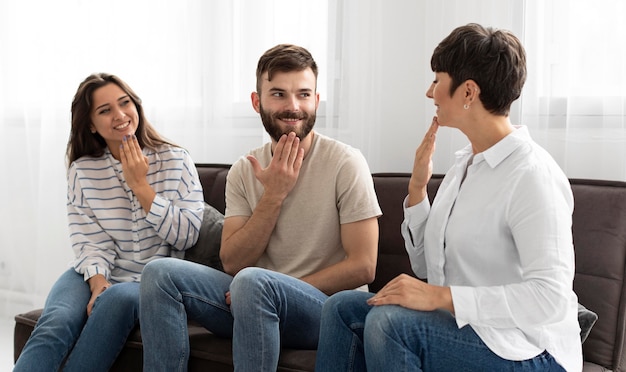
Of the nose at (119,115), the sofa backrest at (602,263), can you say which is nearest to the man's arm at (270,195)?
the nose at (119,115)

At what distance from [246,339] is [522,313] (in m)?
0.68

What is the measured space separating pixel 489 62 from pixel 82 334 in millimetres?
1335

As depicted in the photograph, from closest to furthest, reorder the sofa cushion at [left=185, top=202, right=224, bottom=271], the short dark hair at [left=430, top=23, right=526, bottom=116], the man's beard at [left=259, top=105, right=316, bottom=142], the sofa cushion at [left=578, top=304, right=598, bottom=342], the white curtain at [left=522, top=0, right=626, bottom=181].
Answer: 1. the short dark hair at [left=430, top=23, right=526, bottom=116]
2. the sofa cushion at [left=578, top=304, right=598, bottom=342]
3. the man's beard at [left=259, top=105, right=316, bottom=142]
4. the white curtain at [left=522, top=0, right=626, bottom=181]
5. the sofa cushion at [left=185, top=202, right=224, bottom=271]

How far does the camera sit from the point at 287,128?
7.11 feet

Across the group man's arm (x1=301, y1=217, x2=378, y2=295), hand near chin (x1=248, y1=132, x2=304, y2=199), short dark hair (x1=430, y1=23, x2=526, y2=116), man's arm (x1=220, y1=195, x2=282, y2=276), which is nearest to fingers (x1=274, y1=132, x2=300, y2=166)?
hand near chin (x1=248, y1=132, x2=304, y2=199)

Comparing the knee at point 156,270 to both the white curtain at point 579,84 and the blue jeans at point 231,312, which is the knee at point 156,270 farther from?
the white curtain at point 579,84

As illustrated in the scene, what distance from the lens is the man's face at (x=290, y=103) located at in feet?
7.04

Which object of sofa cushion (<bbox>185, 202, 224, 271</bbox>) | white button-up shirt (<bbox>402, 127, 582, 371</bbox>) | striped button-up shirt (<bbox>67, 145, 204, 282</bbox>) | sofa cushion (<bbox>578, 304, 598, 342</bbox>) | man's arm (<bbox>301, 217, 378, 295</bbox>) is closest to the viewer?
white button-up shirt (<bbox>402, 127, 582, 371</bbox>)

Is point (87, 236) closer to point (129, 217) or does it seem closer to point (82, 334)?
point (129, 217)

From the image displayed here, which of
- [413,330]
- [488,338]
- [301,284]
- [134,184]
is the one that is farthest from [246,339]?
[134,184]

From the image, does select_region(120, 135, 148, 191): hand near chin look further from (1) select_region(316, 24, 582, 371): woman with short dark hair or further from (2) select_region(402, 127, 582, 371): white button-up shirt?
(2) select_region(402, 127, 582, 371): white button-up shirt

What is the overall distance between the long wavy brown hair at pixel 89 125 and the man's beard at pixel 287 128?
501 millimetres

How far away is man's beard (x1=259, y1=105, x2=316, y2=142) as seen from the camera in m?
2.15

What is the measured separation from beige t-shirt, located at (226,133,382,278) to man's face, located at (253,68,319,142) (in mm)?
100
